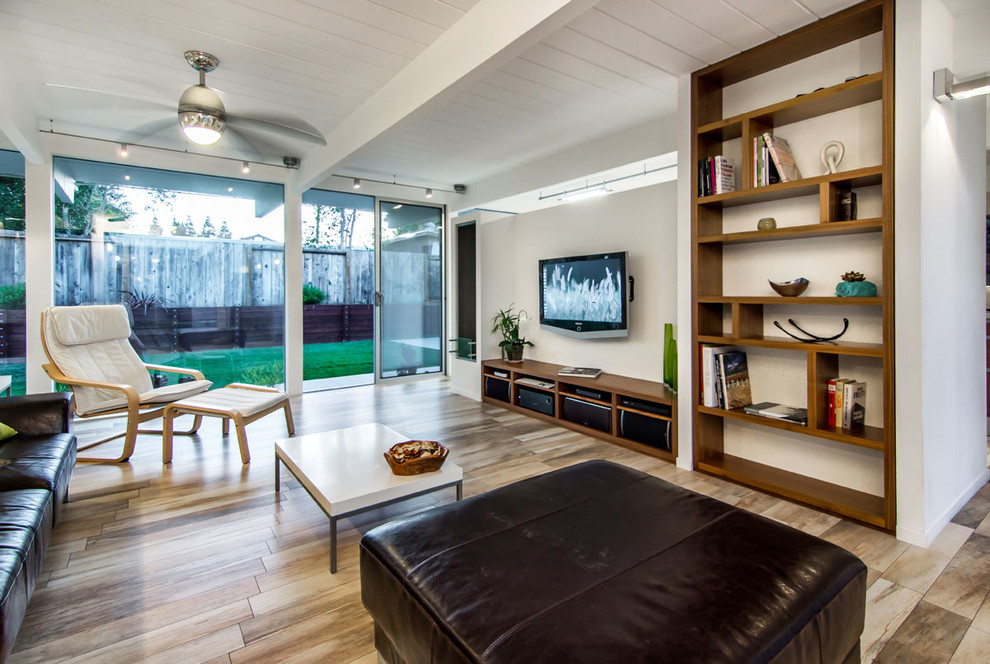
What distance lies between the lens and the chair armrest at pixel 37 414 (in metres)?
2.49

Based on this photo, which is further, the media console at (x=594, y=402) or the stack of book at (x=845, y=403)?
the media console at (x=594, y=402)

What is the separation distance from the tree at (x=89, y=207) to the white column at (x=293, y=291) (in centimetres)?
140

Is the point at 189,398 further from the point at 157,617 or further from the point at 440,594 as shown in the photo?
the point at 440,594

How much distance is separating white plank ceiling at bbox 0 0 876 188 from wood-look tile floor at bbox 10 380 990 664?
7.19ft

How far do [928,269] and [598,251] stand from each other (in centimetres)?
245

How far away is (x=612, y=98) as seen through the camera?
3.40 metres

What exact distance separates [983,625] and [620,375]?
2.71 metres

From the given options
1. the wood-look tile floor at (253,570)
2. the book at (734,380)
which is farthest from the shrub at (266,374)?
the book at (734,380)

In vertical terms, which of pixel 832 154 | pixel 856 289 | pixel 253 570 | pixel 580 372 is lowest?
pixel 253 570

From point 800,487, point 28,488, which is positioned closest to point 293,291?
point 28,488

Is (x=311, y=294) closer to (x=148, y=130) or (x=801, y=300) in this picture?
(x=148, y=130)

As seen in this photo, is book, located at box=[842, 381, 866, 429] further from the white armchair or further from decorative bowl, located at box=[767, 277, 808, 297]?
the white armchair

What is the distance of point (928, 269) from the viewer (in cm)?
219

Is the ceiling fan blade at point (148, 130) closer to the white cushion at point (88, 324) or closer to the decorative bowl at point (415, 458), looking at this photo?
the white cushion at point (88, 324)
